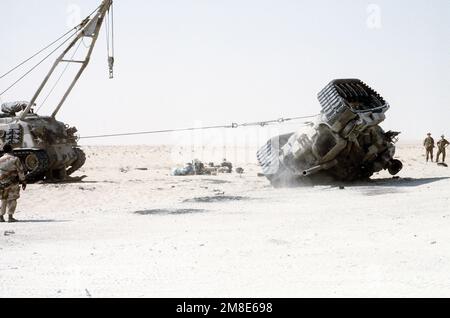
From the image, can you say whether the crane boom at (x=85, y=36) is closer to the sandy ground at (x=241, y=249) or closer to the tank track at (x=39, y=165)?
the tank track at (x=39, y=165)

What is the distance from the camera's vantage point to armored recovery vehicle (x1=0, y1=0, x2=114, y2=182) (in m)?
21.6

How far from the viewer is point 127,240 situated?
8648 mm

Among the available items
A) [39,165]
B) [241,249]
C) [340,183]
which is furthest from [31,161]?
[241,249]

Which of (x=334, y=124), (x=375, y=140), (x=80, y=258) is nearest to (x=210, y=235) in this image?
(x=80, y=258)

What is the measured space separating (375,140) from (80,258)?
12026 millimetres

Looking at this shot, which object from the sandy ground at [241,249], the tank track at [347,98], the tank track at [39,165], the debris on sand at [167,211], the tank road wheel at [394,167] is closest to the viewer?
the sandy ground at [241,249]

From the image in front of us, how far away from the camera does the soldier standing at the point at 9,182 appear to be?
11.4 meters

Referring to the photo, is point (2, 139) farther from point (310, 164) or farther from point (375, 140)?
point (375, 140)

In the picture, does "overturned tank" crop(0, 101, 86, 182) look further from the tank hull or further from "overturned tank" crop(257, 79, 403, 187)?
"overturned tank" crop(257, 79, 403, 187)

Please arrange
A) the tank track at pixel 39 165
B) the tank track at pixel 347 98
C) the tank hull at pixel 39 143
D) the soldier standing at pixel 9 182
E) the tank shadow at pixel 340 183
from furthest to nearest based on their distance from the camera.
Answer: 1. the tank hull at pixel 39 143
2. the tank track at pixel 39 165
3. the tank shadow at pixel 340 183
4. the tank track at pixel 347 98
5. the soldier standing at pixel 9 182

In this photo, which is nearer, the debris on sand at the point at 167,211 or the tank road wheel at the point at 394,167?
the debris on sand at the point at 167,211

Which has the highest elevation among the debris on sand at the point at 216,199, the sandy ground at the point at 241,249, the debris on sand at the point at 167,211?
the sandy ground at the point at 241,249

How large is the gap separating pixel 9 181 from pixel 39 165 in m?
10.2

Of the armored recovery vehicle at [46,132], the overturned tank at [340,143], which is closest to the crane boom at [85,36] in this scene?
the armored recovery vehicle at [46,132]
